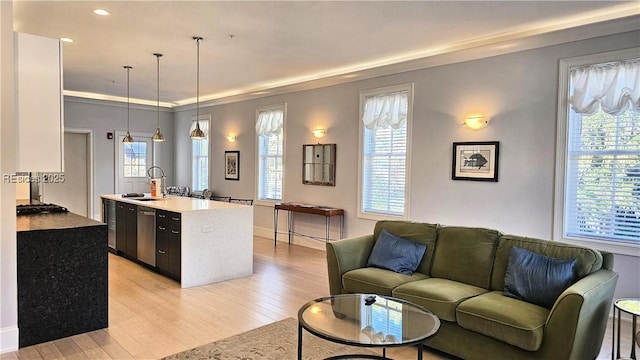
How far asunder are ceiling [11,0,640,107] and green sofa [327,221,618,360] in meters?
2.08

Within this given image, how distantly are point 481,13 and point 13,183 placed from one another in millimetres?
4252

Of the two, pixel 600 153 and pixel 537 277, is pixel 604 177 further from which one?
pixel 537 277

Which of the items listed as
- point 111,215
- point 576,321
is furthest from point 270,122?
point 576,321

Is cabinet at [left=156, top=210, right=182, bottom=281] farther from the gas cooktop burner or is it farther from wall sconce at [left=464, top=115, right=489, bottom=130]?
wall sconce at [left=464, top=115, right=489, bottom=130]

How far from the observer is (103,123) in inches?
370

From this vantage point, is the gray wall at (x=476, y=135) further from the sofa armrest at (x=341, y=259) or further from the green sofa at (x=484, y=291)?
the sofa armrest at (x=341, y=259)

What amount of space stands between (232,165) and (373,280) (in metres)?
5.85

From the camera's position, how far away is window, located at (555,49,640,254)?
155 inches

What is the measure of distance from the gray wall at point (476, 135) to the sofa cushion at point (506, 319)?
1.92 m

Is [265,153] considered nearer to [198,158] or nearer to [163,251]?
[198,158]

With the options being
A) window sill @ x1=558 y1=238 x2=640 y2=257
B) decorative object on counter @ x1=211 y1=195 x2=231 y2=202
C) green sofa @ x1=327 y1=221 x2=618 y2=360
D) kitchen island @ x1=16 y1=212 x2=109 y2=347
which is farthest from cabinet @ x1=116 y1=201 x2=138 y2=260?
window sill @ x1=558 y1=238 x2=640 y2=257

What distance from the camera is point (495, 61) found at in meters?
4.84

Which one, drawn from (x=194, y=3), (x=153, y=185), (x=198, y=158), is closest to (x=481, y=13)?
(x=194, y=3)

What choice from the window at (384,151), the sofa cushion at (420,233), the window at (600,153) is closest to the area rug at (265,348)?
the sofa cushion at (420,233)
